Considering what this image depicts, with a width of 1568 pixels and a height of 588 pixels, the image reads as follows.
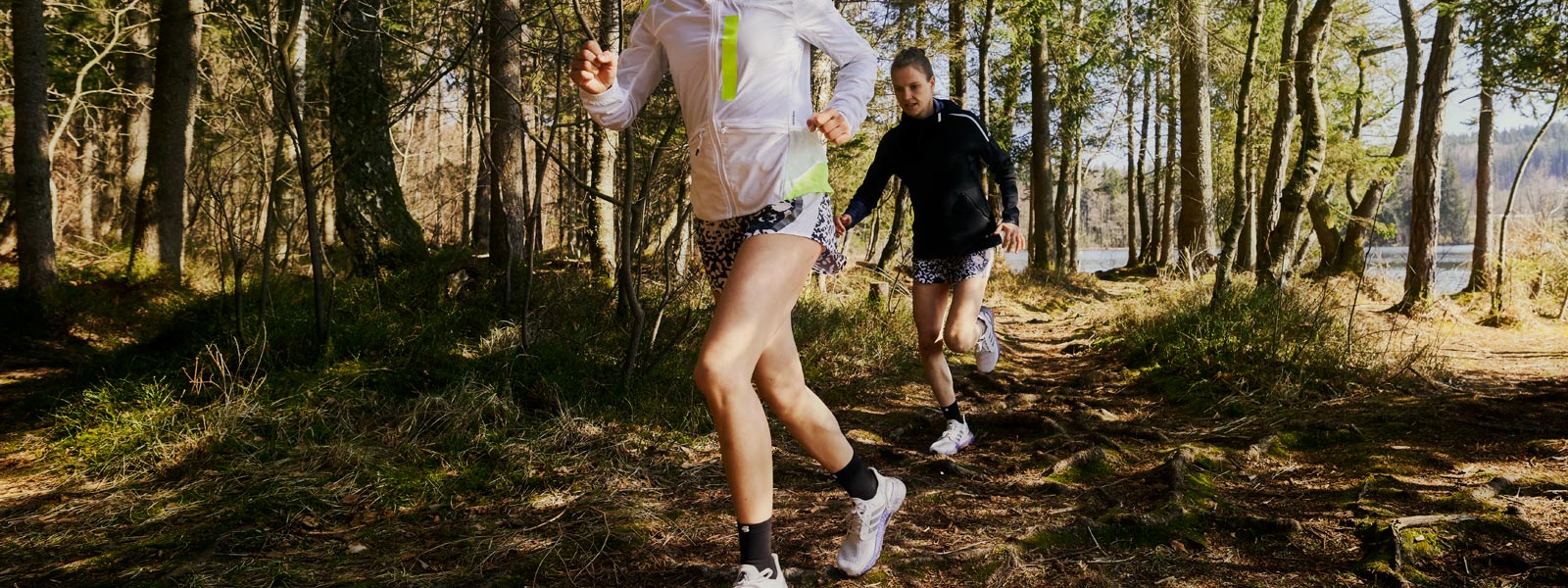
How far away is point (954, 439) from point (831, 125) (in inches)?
97.8

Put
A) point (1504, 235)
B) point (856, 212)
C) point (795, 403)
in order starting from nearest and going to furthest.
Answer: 1. point (795, 403)
2. point (856, 212)
3. point (1504, 235)

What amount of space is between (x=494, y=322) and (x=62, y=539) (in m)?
3.02

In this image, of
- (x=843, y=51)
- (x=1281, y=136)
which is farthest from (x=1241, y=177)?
(x=843, y=51)

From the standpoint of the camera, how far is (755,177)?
246cm

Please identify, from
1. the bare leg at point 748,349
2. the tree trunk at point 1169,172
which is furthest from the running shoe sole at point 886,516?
the tree trunk at point 1169,172

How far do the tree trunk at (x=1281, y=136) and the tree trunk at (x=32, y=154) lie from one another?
33.3 ft

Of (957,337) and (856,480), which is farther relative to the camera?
(957,337)

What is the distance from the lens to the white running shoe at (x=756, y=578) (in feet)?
7.91

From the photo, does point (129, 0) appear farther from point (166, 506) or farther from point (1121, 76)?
point (1121, 76)

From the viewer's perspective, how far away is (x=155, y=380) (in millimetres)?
4375

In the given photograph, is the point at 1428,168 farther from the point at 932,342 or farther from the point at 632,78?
the point at 632,78

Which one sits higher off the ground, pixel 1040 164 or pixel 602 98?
pixel 1040 164

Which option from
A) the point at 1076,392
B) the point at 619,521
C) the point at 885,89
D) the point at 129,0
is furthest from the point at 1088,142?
the point at 619,521

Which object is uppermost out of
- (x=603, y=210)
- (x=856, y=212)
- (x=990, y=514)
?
(x=603, y=210)
